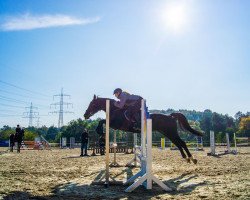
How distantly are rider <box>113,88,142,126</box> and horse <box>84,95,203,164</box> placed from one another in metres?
0.16

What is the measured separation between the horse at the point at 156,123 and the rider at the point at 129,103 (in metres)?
0.16

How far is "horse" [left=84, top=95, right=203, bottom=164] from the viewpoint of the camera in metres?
8.55

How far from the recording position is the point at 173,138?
8906 mm

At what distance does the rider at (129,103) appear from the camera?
26.9 feet

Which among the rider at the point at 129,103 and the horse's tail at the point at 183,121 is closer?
the rider at the point at 129,103

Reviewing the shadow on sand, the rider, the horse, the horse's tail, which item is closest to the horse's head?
the horse

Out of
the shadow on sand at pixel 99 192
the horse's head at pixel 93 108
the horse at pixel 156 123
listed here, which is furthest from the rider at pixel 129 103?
the shadow on sand at pixel 99 192

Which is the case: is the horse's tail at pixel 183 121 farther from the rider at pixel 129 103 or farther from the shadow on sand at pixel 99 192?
the shadow on sand at pixel 99 192

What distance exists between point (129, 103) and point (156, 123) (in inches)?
44.0

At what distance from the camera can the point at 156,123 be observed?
28.8 feet

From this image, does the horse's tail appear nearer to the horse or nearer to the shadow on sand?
the horse

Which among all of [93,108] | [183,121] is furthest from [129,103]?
[183,121]

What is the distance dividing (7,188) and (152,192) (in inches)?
111

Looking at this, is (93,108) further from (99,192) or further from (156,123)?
(99,192)
